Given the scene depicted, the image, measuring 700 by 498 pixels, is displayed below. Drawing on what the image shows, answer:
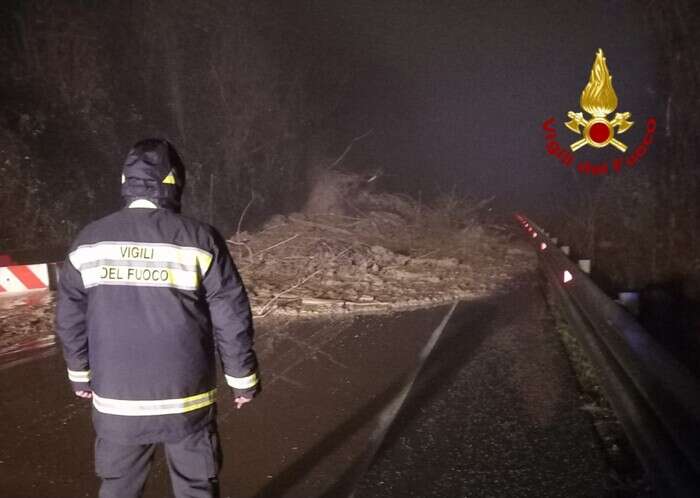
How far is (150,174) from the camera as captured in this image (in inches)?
88.1

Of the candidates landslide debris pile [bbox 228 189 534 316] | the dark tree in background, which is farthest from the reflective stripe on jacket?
the dark tree in background

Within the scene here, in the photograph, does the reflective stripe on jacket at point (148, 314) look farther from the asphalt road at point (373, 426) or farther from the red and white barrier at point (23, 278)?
the red and white barrier at point (23, 278)

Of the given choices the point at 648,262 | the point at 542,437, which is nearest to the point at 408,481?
the point at 542,437

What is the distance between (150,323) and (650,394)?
2.54 meters

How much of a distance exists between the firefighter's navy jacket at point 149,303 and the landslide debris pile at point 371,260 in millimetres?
5299

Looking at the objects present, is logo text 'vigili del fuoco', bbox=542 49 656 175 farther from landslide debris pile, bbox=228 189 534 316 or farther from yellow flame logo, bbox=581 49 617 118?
landslide debris pile, bbox=228 189 534 316

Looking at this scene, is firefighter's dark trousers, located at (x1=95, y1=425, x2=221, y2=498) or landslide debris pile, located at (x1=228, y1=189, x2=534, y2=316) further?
landslide debris pile, located at (x1=228, y1=189, x2=534, y2=316)

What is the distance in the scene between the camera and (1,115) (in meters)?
9.05

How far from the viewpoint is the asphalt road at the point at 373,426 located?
3.13 meters

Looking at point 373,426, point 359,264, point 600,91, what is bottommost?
point 373,426

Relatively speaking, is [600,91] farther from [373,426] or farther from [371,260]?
[373,426]

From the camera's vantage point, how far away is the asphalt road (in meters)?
3.13

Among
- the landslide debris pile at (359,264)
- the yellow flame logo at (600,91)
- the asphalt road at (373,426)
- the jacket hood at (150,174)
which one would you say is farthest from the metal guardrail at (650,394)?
the yellow flame logo at (600,91)

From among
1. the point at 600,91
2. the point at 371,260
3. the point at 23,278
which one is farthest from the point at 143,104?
the point at 600,91
